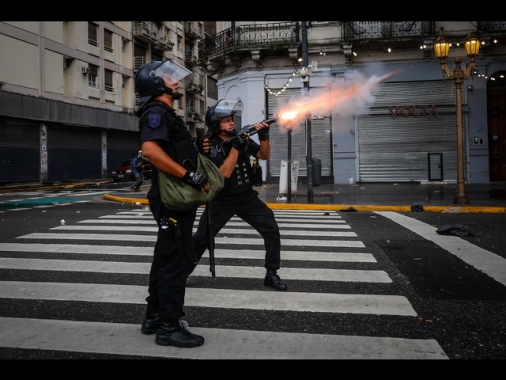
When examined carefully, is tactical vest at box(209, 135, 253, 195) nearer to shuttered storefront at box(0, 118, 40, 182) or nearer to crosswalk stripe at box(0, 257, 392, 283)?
crosswalk stripe at box(0, 257, 392, 283)

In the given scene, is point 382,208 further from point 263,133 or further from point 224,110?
point 224,110

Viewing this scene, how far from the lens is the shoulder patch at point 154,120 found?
10.4 ft

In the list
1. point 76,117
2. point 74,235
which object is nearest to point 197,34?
point 76,117

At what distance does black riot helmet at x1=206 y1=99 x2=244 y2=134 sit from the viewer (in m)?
4.54

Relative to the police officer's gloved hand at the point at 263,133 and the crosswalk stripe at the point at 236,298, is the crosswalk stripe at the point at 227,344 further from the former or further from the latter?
the police officer's gloved hand at the point at 263,133

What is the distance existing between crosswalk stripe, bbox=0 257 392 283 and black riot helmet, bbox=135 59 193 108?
2.57m

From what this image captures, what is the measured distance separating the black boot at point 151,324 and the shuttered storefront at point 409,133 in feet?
63.5

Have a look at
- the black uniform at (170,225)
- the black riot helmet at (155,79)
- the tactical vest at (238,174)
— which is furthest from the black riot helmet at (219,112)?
the black uniform at (170,225)

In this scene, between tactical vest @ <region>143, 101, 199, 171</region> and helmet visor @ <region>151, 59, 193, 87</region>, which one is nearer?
tactical vest @ <region>143, 101, 199, 171</region>

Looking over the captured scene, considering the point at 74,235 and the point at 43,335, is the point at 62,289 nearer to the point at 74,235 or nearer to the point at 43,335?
the point at 43,335

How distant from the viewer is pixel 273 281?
15.5 feet

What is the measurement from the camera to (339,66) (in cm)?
2173

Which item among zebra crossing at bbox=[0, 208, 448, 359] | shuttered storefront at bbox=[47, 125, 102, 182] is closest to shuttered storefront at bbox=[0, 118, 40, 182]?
shuttered storefront at bbox=[47, 125, 102, 182]

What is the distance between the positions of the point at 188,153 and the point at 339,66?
19.8m
